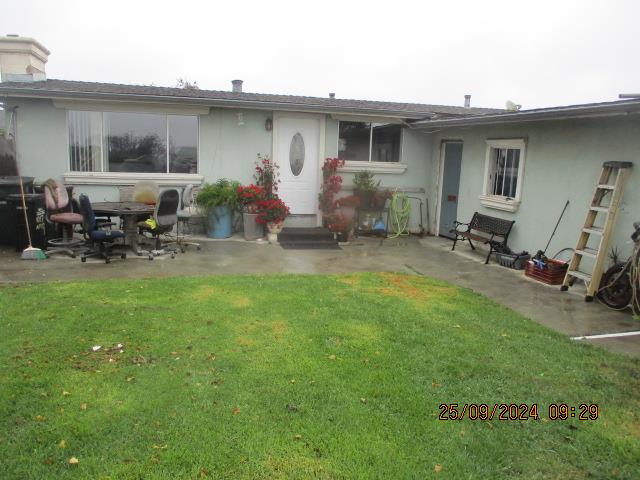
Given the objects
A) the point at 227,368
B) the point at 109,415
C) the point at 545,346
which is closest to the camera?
the point at 109,415

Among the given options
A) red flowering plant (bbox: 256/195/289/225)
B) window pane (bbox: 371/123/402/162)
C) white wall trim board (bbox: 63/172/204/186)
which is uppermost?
window pane (bbox: 371/123/402/162)

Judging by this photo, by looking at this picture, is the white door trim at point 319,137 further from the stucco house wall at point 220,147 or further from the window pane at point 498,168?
the window pane at point 498,168

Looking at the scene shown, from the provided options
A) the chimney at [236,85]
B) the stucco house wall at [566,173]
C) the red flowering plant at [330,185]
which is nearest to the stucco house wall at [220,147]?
the red flowering plant at [330,185]

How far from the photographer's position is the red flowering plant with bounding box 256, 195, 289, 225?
402 inches

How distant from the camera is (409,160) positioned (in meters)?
12.2

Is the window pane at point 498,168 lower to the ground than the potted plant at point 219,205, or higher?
higher

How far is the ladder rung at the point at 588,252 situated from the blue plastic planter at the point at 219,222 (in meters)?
6.73

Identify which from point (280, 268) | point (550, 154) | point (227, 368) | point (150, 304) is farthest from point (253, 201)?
point (227, 368)

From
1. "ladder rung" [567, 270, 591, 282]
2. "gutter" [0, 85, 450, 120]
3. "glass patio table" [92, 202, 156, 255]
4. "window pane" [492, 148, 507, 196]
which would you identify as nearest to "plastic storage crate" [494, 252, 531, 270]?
"ladder rung" [567, 270, 591, 282]

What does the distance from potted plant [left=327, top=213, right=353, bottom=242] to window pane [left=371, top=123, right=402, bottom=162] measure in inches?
82.5

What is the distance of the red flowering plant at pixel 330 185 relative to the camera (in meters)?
11.2

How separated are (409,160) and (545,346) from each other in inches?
311

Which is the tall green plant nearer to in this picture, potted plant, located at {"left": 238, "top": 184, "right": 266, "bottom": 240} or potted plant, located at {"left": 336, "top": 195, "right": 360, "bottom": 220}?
potted plant, located at {"left": 238, "top": 184, "right": 266, "bottom": 240}

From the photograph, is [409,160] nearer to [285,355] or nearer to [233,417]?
[285,355]
